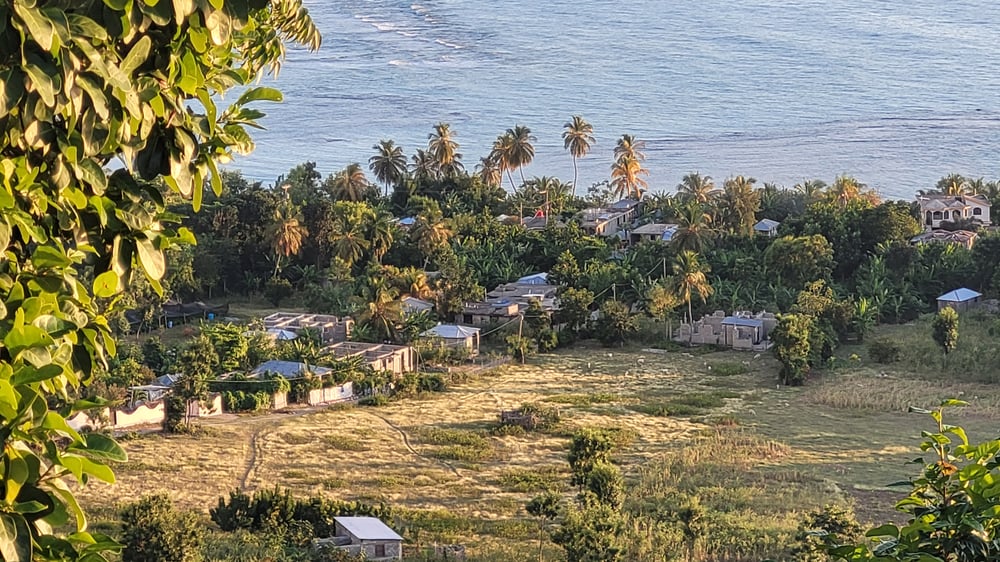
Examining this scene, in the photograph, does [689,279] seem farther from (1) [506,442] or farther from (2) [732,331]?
(1) [506,442]

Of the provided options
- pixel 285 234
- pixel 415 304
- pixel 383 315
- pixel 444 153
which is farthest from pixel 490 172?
pixel 383 315

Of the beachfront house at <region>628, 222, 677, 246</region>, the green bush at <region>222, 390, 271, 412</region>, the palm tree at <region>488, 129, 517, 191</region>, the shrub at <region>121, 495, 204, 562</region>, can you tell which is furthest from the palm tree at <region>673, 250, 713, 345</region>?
the shrub at <region>121, 495, 204, 562</region>

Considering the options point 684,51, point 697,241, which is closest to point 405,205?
point 697,241

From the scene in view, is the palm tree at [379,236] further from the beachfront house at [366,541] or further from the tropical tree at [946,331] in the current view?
the beachfront house at [366,541]

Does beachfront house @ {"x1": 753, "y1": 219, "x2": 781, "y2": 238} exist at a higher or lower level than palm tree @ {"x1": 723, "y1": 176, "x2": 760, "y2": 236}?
lower

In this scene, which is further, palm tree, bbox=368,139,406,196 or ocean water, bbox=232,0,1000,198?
ocean water, bbox=232,0,1000,198

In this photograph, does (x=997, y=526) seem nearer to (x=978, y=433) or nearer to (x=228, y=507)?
(x=228, y=507)

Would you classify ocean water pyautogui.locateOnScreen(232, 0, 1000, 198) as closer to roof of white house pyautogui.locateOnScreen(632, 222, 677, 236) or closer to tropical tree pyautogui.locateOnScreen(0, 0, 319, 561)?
roof of white house pyautogui.locateOnScreen(632, 222, 677, 236)
